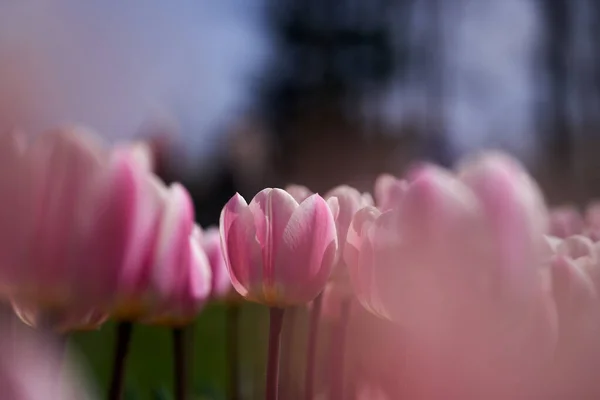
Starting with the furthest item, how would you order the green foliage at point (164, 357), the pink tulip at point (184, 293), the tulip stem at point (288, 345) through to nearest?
the green foliage at point (164, 357) → the tulip stem at point (288, 345) → the pink tulip at point (184, 293)

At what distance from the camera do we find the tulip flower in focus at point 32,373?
0.14m

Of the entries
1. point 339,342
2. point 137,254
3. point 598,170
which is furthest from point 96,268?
point 598,170

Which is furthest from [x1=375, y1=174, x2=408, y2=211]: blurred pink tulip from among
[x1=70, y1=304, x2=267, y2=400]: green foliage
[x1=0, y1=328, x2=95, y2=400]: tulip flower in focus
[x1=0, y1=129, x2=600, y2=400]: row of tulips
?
[x1=70, y1=304, x2=267, y2=400]: green foliage

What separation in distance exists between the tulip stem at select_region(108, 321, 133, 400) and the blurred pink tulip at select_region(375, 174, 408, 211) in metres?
0.10

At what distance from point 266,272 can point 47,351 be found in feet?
0.32

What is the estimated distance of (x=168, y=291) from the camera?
242mm

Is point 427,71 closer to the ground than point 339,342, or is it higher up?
higher up

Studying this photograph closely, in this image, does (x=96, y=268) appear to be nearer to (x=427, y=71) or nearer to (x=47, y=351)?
(x=47, y=351)

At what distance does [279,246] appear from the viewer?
240 millimetres

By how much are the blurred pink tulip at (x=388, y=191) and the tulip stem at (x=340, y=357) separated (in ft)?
0.15

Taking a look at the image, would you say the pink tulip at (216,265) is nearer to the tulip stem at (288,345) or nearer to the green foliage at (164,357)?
the tulip stem at (288,345)

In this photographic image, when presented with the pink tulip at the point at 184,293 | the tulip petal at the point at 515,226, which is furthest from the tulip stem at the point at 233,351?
the tulip petal at the point at 515,226

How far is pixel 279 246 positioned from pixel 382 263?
5 cm

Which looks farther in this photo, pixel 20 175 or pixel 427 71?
pixel 427 71
